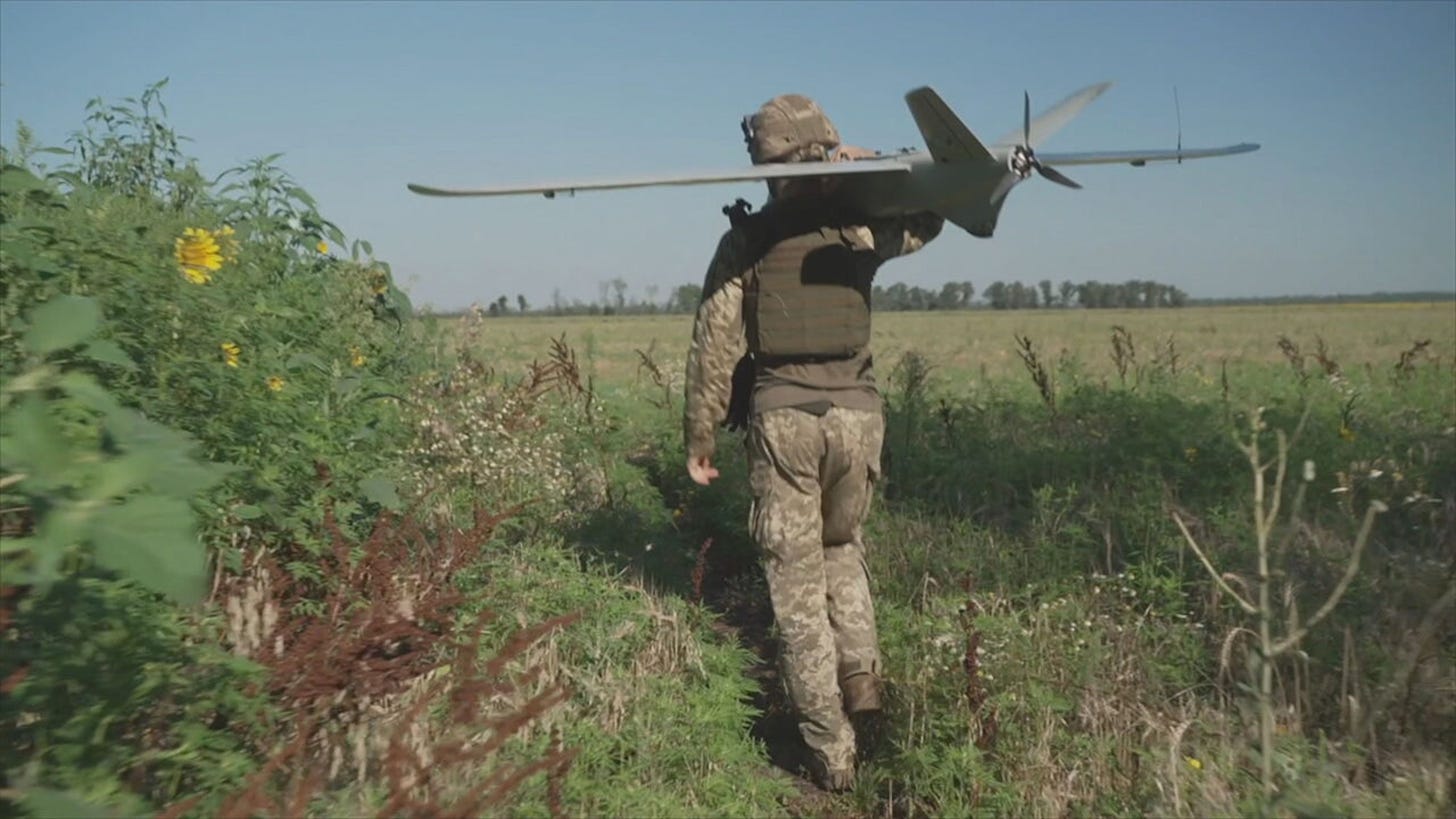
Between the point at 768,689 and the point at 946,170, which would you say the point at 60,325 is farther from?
the point at 768,689

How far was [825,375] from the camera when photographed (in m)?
4.53

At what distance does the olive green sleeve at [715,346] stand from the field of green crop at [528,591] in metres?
0.71

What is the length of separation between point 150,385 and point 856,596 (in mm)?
2724

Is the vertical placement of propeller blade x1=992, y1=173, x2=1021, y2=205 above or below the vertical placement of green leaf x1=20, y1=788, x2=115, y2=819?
above

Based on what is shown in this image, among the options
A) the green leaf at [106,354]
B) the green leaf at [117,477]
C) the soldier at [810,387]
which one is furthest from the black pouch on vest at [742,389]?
the green leaf at [117,477]

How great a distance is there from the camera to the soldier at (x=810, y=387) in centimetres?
442

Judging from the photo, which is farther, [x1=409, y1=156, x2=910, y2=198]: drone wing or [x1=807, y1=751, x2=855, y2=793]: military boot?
[x1=807, y1=751, x2=855, y2=793]: military boot

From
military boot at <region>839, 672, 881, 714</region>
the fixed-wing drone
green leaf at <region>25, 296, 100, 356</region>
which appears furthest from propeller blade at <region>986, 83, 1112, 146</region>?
green leaf at <region>25, 296, 100, 356</region>

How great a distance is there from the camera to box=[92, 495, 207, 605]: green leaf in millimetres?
1626

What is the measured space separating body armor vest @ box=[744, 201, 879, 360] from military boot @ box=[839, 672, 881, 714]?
130cm

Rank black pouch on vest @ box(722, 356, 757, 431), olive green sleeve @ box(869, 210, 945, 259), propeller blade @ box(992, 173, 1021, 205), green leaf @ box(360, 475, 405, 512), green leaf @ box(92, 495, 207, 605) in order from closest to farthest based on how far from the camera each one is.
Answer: green leaf @ box(92, 495, 207, 605)
propeller blade @ box(992, 173, 1021, 205)
green leaf @ box(360, 475, 405, 512)
olive green sleeve @ box(869, 210, 945, 259)
black pouch on vest @ box(722, 356, 757, 431)

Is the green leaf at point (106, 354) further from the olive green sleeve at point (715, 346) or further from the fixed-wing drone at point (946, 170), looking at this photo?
the olive green sleeve at point (715, 346)

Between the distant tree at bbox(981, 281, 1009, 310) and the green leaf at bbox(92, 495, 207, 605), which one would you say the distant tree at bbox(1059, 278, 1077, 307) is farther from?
the green leaf at bbox(92, 495, 207, 605)

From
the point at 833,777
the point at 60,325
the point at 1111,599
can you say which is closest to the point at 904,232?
the point at 1111,599
